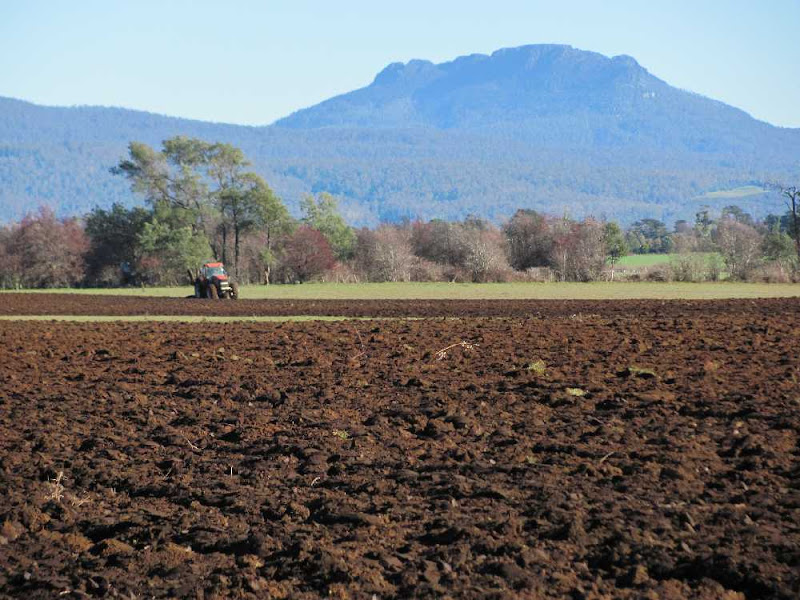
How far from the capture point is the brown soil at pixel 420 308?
36.8m

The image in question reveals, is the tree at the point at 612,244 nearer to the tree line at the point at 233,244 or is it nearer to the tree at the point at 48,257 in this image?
the tree line at the point at 233,244

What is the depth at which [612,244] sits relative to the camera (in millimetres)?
86688

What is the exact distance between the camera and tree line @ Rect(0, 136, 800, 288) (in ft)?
269

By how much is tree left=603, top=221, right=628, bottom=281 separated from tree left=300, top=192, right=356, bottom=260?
22.5 m

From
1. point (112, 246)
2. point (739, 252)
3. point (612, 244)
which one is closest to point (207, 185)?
point (112, 246)

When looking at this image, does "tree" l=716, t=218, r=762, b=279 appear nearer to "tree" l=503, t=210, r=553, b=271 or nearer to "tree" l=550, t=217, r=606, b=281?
"tree" l=550, t=217, r=606, b=281

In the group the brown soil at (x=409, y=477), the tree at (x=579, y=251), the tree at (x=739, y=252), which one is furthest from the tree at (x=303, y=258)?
the brown soil at (x=409, y=477)

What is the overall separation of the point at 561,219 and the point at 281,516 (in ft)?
289

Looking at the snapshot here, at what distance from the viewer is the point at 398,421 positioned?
13156 millimetres

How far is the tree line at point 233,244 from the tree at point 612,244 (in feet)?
0.80

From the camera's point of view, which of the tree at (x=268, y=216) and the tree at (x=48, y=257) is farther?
the tree at (x=48, y=257)

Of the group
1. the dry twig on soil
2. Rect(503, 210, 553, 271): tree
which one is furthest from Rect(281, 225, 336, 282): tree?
the dry twig on soil

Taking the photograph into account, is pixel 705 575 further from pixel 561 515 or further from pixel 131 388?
pixel 131 388

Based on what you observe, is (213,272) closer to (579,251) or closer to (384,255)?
(384,255)
